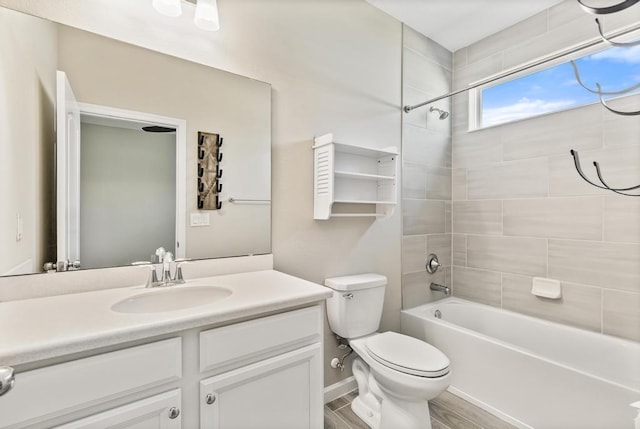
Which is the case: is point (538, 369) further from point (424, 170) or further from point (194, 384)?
point (194, 384)

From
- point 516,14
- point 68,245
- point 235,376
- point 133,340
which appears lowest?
point 235,376

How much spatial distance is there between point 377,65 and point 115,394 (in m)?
2.31

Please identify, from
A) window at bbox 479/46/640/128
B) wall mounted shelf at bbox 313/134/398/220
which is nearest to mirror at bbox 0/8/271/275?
wall mounted shelf at bbox 313/134/398/220

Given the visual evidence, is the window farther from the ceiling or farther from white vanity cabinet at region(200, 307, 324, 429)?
white vanity cabinet at region(200, 307, 324, 429)

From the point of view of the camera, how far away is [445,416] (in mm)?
1808

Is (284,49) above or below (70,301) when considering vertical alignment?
above

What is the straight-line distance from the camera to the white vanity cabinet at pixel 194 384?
770 mm

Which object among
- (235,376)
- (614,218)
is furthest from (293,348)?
(614,218)

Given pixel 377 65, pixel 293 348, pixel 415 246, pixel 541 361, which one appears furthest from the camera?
pixel 415 246

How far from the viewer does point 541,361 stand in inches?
64.7

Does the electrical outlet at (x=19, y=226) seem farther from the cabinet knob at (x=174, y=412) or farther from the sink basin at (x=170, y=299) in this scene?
the cabinet knob at (x=174, y=412)

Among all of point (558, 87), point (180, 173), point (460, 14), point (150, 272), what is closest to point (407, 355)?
point (150, 272)

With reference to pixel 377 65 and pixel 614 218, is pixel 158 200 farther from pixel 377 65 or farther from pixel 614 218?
pixel 614 218

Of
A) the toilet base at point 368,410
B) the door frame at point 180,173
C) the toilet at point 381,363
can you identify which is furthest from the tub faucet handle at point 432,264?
the door frame at point 180,173
